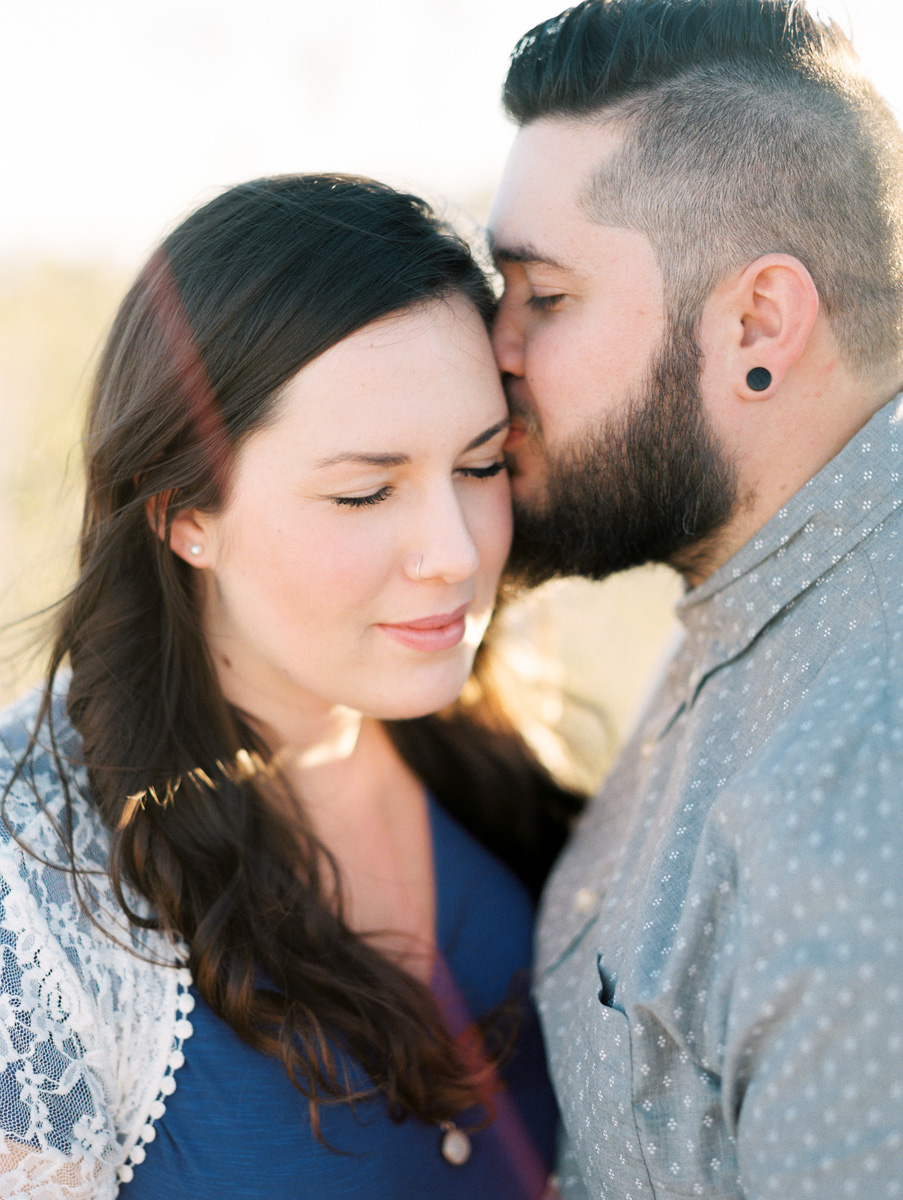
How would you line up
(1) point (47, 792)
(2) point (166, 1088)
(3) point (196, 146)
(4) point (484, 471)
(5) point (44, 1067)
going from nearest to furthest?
(5) point (44, 1067)
(2) point (166, 1088)
(1) point (47, 792)
(4) point (484, 471)
(3) point (196, 146)

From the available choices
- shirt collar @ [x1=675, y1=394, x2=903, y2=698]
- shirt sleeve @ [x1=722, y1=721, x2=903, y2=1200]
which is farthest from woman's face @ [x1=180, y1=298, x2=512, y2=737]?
shirt sleeve @ [x1=722, y1=721, x2=903, y2=1200]

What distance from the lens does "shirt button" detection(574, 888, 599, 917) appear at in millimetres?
2033

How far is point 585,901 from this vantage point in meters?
2.05

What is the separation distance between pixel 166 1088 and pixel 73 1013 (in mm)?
241

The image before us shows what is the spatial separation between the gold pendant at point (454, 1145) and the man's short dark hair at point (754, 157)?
65.0 inches

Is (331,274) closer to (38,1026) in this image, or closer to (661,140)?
(661,140)

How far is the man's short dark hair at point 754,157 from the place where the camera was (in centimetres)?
185

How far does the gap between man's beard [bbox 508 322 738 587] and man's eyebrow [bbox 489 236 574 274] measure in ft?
0.98

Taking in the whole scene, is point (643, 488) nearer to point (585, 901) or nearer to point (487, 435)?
point (487, 435)

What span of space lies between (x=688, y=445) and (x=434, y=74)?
25.4 feet

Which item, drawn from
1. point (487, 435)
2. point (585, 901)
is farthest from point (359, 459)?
point (585, 901)

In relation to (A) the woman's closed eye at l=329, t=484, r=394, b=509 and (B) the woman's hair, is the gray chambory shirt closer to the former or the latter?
(B) the woman's hair

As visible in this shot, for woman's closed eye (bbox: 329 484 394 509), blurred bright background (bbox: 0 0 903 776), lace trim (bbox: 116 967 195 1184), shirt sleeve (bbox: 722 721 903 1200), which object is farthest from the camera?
blurred bright background (bbox: 0 0 903 776)

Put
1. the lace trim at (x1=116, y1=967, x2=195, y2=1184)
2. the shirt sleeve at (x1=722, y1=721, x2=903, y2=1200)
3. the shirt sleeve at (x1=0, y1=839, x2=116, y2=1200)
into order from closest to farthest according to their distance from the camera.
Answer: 1. the shirt sleeve at (x1=722, y1=721, x2=903, y2=1200)
2. the shirt sleeve at (x1=0, y1=839, x2=116, y2=1200)
3. the lace trim at (x1=116, y1=967, x2=195, y2=1184)
